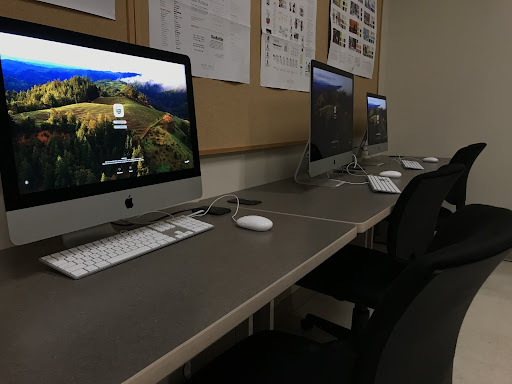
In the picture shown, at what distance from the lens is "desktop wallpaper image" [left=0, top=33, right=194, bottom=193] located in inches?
30.9

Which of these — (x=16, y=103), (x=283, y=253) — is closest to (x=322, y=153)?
(x=283, y=253)

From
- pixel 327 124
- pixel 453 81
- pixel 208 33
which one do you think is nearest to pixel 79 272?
pixel 208 33

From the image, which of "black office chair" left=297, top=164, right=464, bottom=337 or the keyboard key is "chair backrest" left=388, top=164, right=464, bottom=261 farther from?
the keyboard key

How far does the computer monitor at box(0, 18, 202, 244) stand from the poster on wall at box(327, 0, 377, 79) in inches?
71.2

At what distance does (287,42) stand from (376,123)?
42.8 inches

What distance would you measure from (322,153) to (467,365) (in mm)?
1180

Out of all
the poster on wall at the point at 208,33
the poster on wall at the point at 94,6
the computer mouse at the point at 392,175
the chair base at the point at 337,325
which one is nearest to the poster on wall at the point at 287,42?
the poster on wall at the point at 208,33

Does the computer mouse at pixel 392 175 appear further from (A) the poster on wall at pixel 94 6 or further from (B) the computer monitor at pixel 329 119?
(A) the poster on wall at pixel 94 6

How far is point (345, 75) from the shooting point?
2.06 meters

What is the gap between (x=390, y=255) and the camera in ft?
5.25

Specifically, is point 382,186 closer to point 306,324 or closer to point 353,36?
point 306,324

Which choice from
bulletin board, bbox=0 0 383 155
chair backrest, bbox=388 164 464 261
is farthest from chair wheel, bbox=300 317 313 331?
bulletin board, bbox=0 0 383 155

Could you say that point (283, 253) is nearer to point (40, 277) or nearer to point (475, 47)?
point (40, 277)

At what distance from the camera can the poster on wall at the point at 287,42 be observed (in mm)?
1948
